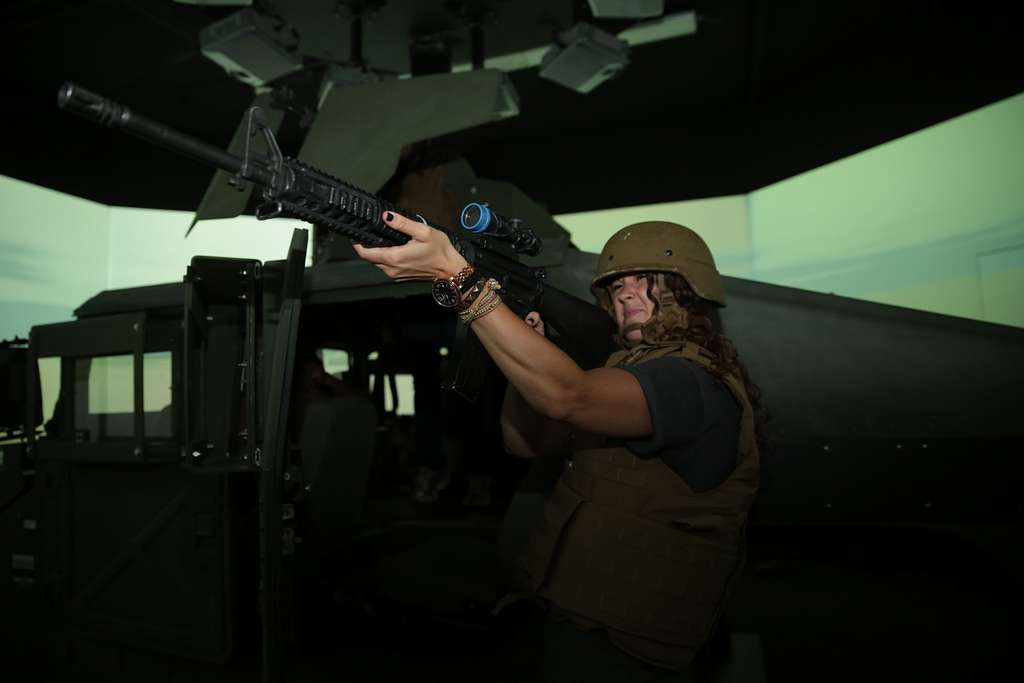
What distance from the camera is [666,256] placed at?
68.9 inches

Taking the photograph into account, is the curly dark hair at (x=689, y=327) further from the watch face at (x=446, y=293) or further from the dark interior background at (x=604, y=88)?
the dark interior background at (x=604, y=88)

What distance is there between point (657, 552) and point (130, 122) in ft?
4.72

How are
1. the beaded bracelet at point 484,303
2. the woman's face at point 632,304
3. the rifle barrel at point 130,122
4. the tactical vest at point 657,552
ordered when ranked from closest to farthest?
the rifle barrel at point 130,122 < the beaded bracelet at point 484,303 < the tactical vest at point 657,552 < the woman's face at point 632,304

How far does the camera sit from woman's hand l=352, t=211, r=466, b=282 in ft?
4.33

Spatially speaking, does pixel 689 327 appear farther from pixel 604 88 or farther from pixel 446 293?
pixel 604 88

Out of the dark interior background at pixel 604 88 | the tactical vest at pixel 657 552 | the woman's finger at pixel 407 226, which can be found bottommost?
the tactical vest at pixel 657 552

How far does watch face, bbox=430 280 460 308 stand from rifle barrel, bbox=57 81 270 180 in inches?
18.4

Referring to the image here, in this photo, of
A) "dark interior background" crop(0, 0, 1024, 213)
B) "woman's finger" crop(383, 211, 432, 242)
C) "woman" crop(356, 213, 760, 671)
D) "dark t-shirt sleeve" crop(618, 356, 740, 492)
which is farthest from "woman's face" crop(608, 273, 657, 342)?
"dark interior background" crop(0, 0, 1024, 213)

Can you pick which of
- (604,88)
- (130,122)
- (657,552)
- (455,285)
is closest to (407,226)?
(455,285)

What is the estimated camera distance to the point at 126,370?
3158 millimetres

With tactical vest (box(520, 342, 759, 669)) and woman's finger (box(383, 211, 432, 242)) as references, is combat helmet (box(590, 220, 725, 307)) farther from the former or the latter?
woman's finger (box(383, 211, 432, 242))

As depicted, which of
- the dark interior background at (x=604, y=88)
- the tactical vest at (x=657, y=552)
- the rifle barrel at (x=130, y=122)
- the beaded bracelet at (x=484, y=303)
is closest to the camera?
the rifle barrel at (x=130, y=122)

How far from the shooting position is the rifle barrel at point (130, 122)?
1.00 metres

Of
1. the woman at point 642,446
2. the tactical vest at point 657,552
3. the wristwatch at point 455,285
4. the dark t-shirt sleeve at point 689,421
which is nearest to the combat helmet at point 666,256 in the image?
the woman at point 642,446
